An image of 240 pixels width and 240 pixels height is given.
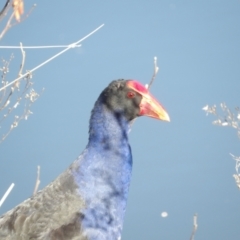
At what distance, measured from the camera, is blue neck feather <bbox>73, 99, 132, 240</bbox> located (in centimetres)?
130

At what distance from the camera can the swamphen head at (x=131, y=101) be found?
153cm

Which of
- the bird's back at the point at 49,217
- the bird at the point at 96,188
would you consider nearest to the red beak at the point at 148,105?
the bird at the point at 96,188

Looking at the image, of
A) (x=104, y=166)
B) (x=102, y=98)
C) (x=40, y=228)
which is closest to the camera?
(x=40, y=228)

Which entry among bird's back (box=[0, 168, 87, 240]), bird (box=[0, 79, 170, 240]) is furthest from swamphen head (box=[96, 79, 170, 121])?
bird's back (box=[0, 168, 87, 240])

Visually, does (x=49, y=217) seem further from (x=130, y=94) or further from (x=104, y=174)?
(x=130, y=94)

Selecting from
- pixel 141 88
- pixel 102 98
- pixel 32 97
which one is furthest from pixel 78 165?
pixel 32 97

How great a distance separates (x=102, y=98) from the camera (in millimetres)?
1545

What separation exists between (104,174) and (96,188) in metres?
0.06

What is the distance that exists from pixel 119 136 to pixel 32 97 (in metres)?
0.79

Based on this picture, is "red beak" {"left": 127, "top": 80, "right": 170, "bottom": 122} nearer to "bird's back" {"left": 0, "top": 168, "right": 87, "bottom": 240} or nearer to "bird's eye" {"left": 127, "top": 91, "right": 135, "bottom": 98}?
"bird's eye" {"left": 127, "top": 91, "right": 135, "bottom": 98}

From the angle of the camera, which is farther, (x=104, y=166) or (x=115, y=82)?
(x=115, y=82)

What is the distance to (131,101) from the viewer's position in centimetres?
153

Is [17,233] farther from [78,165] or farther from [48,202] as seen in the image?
[78,165]

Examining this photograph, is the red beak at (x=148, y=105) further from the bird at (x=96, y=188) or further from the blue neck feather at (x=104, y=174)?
the blue neck feather at (x=104, y=174)
